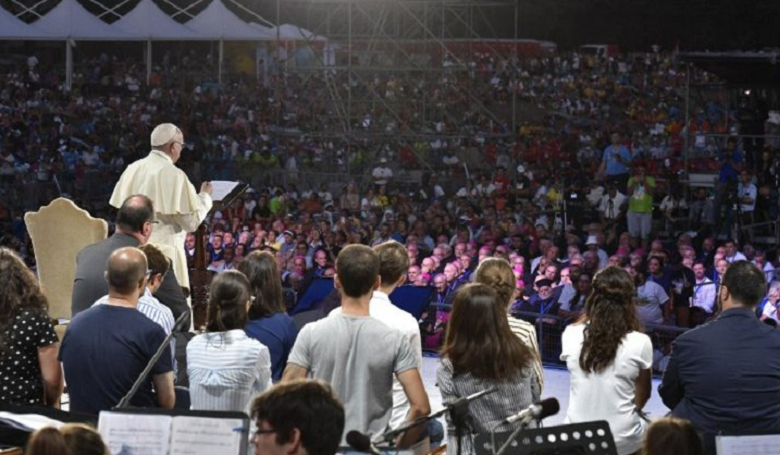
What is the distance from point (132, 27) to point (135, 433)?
26.4 meters

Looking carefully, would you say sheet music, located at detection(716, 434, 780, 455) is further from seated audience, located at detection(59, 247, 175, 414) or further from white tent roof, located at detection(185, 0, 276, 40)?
white tent roof, located at detection(185, 0, 276, 40)

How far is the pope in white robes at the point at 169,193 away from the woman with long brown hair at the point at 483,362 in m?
3.82

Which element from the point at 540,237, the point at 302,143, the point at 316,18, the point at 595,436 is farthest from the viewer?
the point at 316,18

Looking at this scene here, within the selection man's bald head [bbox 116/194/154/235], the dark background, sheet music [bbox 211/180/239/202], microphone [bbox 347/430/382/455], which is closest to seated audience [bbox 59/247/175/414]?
man's bald head [bbox 116/194/154/235]

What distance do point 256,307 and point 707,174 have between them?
1591cm

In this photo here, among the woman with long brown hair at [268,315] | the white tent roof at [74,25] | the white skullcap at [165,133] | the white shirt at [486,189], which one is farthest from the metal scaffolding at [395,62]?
the woman with long brown hair at [268,315]

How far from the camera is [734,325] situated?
541cm

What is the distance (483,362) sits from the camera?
5203 mm

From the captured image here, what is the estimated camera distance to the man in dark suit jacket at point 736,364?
538cm

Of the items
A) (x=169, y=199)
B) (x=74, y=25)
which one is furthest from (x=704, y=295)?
(x=74, y=25)

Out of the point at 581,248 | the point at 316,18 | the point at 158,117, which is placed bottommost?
the point at 581,248

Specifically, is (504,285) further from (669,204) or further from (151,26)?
(151,26)

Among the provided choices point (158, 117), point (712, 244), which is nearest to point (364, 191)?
point (712, 244)

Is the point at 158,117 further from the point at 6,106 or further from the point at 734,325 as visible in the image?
the point at 734,325
